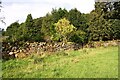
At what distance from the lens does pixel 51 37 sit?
2350 cm

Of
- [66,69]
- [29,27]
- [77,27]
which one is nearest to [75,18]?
[77,27]

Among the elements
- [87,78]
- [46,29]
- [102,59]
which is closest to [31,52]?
[102,59]

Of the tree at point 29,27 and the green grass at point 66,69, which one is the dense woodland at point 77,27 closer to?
the tree at point 29,27

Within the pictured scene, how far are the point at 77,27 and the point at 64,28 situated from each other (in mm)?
2357

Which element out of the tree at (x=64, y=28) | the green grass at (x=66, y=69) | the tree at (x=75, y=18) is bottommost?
the green grass at (x=66, y=69)

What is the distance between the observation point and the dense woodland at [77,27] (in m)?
23.4

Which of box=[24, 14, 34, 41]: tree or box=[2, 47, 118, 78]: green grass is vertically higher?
box=[24, 14, 34, 41]: tree

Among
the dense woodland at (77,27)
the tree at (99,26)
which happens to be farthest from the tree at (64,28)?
the tree at (99,26)

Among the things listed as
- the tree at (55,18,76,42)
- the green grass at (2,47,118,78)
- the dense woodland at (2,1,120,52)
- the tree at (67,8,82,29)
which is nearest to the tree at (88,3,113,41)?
the dense woodland at (2,1,120,52)

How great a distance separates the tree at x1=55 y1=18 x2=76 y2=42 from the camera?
23230 millimetres

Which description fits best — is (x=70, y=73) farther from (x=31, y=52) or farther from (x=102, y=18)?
(x=102, y=18)

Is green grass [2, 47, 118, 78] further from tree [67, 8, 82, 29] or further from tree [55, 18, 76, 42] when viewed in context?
tree [67, 8, 82, 29]

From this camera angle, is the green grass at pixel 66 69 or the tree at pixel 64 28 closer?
the green grass at pixel 66 69

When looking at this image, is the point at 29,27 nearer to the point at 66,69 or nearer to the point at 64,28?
the point at 64,28
